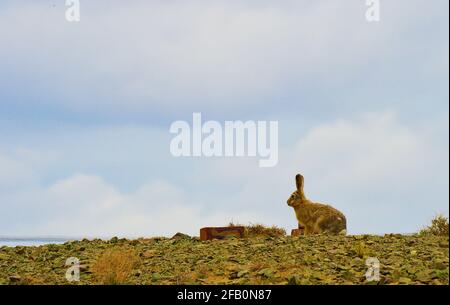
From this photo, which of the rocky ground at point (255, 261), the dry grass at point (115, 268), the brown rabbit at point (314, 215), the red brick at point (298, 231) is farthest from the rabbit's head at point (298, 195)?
the dry grass at point (115, 268)

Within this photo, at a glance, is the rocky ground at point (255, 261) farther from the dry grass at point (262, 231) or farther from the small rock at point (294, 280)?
the dry grass at point (262, 231)

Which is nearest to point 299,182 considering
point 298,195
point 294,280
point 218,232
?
point 298,195

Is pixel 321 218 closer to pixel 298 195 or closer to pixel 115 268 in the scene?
pixel 298 195

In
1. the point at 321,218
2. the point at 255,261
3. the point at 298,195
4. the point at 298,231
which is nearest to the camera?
the point at 255,261

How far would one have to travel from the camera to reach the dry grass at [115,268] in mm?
10422

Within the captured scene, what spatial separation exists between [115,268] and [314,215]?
5837mm

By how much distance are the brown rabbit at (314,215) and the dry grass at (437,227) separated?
1.77 metres

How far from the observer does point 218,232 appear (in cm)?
1473

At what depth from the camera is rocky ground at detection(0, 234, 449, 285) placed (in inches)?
396

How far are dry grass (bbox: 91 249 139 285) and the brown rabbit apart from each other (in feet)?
15.7
